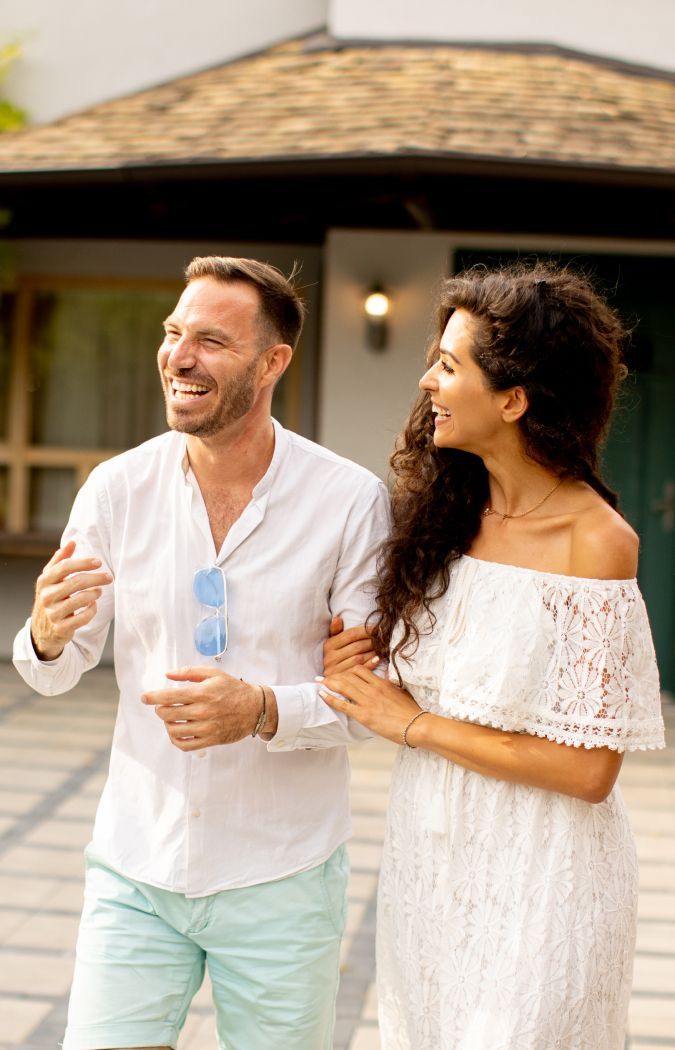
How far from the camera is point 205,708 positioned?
2.11 metres

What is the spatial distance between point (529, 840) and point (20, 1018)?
2072 mm

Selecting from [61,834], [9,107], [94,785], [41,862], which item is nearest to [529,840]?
[41,862]

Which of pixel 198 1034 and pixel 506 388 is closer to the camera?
pixel 506 388

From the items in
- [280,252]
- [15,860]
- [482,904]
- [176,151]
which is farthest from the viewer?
[280,252]

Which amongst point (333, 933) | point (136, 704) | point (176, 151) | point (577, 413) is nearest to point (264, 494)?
point (136, 704)

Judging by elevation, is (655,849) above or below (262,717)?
below

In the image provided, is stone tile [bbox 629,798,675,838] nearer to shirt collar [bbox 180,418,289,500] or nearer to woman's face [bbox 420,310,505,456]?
shirt collar [bbox 180,418,289,500]

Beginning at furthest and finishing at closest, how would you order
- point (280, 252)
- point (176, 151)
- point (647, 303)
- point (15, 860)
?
point (280, 252), point (647, 303), point (176, 151), point (15, 860)

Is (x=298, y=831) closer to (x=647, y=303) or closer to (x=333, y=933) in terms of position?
(x=333, y=933)

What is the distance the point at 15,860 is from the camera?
191 inches

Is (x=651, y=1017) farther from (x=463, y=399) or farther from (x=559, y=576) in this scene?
(x=463, y=399)

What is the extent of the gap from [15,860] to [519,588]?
3.33 meters

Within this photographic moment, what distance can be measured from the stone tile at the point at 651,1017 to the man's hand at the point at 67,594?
7.28 ft

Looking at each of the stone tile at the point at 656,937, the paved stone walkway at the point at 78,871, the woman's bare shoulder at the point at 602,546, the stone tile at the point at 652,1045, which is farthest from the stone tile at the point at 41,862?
the woman's bare shoulder at the point at 602,546
